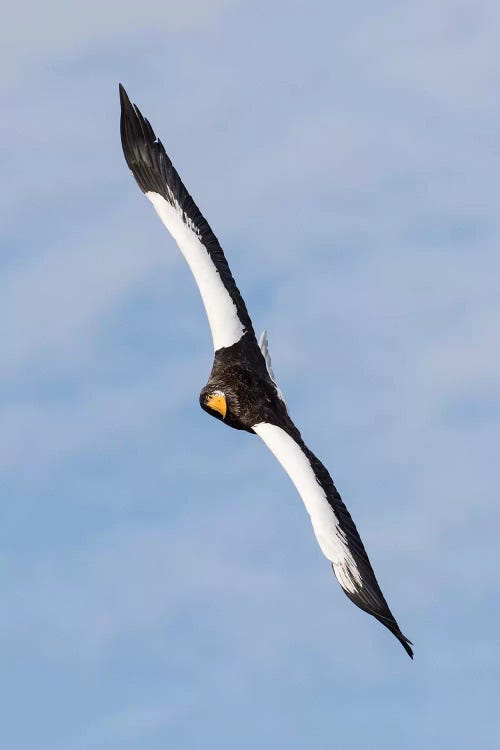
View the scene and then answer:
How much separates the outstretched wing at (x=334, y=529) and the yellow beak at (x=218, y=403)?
4.07 feet

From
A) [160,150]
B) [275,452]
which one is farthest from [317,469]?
[160,150]

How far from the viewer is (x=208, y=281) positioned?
25719 mm

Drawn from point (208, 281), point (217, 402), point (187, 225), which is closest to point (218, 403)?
point (217, 402)

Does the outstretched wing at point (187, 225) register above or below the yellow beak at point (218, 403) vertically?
above

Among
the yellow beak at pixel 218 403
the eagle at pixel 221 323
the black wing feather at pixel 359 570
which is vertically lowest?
the black wing feather at pixel 359 570

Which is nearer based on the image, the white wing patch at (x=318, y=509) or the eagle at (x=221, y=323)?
the white wing patch at (x=318, y=509)

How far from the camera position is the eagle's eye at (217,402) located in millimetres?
25109

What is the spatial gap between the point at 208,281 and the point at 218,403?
6.77ft

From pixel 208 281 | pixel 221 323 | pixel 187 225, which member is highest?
pixel 187 225

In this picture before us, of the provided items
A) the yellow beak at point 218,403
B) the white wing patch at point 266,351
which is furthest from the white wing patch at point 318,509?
the white wing patch at point 266,351

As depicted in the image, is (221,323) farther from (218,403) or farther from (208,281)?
(218,403)

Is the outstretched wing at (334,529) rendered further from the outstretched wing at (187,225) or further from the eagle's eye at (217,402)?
the outstretched wing at (187,225)

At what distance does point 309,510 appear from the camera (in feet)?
75.0

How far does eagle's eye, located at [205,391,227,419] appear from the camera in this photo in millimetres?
25109
